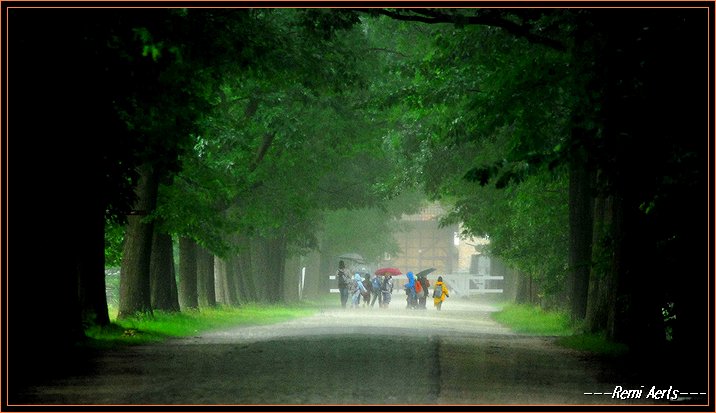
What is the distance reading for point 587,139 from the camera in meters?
14.2

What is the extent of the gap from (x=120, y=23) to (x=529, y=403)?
6.85m

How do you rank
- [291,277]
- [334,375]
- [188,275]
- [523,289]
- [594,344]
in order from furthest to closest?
1. [291,277]
2. [523,289]
3. [188,275]
4. [594,344]
5. [334,375]

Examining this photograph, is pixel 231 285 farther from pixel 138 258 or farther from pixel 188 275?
pixel 138 258

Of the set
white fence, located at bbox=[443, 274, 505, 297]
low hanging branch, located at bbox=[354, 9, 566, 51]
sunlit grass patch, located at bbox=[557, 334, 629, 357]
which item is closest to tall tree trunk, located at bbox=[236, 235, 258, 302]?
sunlit grass patch, located at bbox=[557, 334, 629, 357]

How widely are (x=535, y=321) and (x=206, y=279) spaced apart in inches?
422

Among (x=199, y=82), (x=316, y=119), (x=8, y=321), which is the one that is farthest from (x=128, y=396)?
(x=316, y=119)

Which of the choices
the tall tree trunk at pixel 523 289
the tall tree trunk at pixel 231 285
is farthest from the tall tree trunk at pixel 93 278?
the tall tree trunk at pixel 523 289

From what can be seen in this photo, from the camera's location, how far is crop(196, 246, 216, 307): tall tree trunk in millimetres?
40562

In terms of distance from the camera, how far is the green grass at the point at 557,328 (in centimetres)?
2091

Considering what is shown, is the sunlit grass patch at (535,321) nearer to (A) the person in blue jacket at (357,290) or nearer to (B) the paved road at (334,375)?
(A) the person in blue jacket at (357,290)

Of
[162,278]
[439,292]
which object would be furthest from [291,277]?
[162,278]

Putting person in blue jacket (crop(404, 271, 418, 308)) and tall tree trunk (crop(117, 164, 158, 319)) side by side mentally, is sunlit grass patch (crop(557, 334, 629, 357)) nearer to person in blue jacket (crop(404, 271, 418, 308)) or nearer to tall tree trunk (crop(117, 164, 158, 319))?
tall tree trunk (crop(117, 164, 158, 319))

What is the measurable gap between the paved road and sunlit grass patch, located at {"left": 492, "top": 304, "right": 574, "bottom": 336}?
7.43 metres

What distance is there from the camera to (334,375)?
14.4 meters
